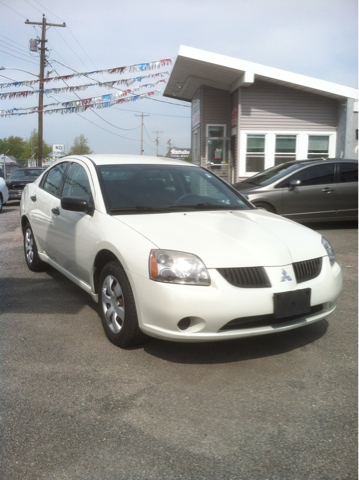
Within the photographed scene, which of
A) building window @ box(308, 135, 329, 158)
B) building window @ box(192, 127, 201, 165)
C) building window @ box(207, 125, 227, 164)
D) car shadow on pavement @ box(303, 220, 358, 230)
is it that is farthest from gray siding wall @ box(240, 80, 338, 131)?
car shadow on pavement @ box(303, 220, 358, 230)

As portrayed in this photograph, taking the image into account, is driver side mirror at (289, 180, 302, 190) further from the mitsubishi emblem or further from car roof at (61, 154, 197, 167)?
the mitsubishi emblem

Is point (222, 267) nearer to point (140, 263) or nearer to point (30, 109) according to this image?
point (140, 263)

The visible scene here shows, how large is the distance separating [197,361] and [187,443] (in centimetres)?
111

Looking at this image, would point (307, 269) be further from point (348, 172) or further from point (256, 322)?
point (348, 172)

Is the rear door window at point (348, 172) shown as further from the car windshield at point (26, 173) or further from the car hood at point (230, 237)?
the car windshield at point (26, 173)

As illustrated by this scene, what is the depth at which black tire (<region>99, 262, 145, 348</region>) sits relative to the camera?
148 inches

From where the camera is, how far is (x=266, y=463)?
2.48 meters

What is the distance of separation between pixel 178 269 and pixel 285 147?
1526 cm

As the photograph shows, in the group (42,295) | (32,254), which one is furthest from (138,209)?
(32,254)

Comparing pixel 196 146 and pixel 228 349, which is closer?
pixel 228 349

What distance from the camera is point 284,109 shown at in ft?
58.3

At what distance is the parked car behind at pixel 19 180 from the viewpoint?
19844mm

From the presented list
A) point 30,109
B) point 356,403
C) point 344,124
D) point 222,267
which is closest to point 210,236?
point 222,267

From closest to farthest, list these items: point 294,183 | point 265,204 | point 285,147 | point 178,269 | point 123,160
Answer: point 178,269 < point 123,160 < point 294,183 < point 265,204 < point 285,147
